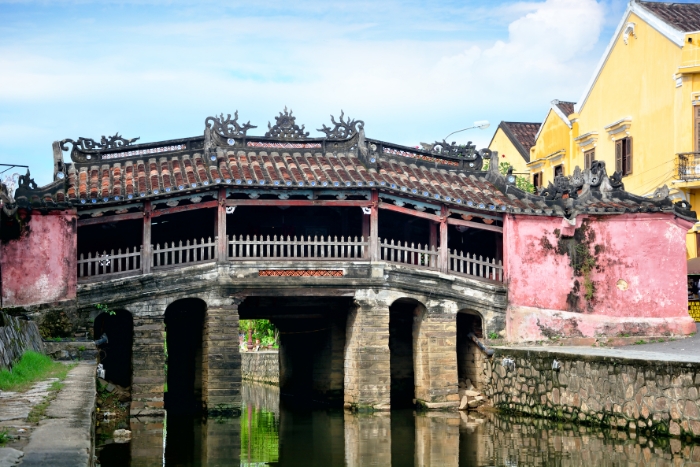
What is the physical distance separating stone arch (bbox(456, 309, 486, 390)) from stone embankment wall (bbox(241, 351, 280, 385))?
41.9ft

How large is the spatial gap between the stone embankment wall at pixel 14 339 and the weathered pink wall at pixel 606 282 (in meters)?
10.7

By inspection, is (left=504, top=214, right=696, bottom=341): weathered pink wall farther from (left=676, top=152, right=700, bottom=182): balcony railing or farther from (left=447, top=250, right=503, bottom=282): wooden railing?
(left=676, top=152, right=700, bottom=182): balcony railing

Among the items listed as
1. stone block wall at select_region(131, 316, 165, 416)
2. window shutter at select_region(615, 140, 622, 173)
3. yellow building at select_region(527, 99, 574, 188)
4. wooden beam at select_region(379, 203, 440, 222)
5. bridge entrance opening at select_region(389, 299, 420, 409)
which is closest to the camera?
stone block wall at select_region(131, 316, 165, 416)

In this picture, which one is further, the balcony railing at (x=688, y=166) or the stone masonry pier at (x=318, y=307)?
the balcony railing at (x=688, y=166)

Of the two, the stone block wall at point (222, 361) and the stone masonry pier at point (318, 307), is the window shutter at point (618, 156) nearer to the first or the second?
the stone masonry pier at point (318, 307)

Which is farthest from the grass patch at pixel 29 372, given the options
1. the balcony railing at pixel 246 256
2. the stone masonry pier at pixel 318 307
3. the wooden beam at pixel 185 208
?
the wooden beam at pixel 185 208

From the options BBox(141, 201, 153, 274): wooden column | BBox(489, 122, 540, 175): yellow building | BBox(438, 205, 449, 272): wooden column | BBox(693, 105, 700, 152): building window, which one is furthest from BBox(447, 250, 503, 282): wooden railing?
BBox(489, 122, 540, 175): yellow building

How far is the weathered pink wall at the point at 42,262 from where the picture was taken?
1969 centimetres

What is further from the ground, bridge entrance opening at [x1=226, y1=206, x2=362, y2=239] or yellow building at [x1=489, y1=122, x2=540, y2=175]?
yellow building at [x1=489, y1=122, x2=540, y2=175]

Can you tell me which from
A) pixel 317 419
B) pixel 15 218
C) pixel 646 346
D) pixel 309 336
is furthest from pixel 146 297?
pixel 646 346

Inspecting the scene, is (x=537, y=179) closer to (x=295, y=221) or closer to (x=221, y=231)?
(x=295, y=221)

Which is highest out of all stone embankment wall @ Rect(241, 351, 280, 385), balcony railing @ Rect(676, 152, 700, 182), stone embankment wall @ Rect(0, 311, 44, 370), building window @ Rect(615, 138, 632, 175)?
building window @ Rect(615, 138, 632, 175)

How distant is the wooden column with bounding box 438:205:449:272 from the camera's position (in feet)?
73.0

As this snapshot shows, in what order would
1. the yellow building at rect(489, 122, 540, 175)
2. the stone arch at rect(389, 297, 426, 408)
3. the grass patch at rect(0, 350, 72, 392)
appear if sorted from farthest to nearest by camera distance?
the yellow building at rect(489, 122, 540, 175)
the stone arch at rect(389, 297, 426, 408)
the grass patch at rect(0, 350, 72, 392)
